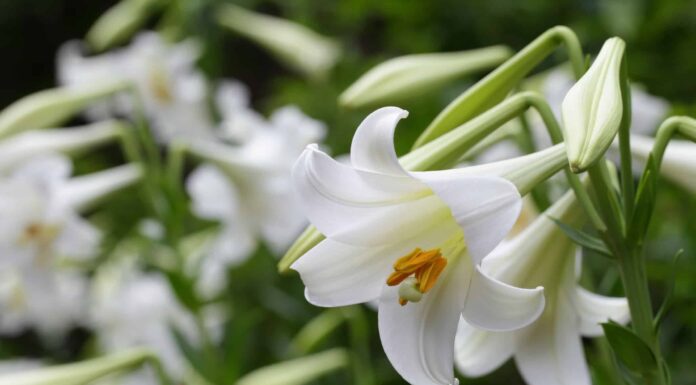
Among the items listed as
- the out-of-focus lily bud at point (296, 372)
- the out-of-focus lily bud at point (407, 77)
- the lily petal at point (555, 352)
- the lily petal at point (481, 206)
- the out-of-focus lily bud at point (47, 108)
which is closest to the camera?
the lily petal at point (481, 206)

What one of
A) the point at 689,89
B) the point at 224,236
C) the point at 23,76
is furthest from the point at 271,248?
the point at 23,76

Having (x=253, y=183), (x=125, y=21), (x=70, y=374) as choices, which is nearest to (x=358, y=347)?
(x=253, y=183)

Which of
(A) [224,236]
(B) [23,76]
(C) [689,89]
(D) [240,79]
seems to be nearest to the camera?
(A) [224,236]

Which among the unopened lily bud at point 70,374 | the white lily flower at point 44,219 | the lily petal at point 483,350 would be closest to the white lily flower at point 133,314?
the white lily flower at point 44,219

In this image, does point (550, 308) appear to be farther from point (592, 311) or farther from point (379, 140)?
point (379, 140)

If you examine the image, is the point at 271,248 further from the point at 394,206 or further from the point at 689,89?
the point at 394,206

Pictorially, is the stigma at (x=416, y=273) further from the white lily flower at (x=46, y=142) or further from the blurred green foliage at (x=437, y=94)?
the white lily flower at (x=46, y=142)
